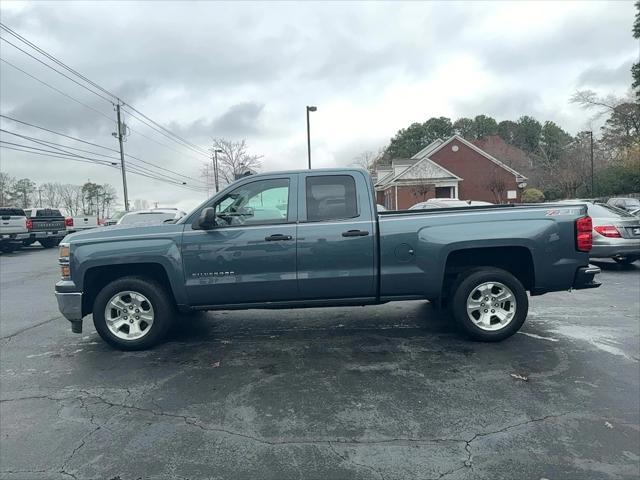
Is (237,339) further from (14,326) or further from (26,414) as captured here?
(14,326)

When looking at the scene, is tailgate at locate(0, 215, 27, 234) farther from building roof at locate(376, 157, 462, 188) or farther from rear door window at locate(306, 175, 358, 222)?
building roof at locate(376, 157, 462, 188)

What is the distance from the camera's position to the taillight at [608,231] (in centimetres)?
932

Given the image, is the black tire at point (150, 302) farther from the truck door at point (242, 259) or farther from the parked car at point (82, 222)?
the parked car at point (82, 222)

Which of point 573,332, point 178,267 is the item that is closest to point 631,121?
point 573,332

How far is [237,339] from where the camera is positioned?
215 inches

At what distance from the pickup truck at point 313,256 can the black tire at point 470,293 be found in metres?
0.01

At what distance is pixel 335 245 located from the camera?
4.85 m

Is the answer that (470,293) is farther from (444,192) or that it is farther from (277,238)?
(444,192)

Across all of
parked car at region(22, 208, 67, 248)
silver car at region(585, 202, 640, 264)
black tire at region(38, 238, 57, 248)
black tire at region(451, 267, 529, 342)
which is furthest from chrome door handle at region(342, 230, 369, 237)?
black tire at region(38, 238, 57, 248)

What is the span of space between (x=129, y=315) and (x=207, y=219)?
5.02 feet

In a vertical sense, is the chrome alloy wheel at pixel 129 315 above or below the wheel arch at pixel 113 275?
below

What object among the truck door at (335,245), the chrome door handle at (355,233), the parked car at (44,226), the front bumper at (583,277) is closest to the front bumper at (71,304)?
the truck door at (335,245)

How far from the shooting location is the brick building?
35656mm

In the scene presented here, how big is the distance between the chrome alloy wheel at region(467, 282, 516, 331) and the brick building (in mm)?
30638
